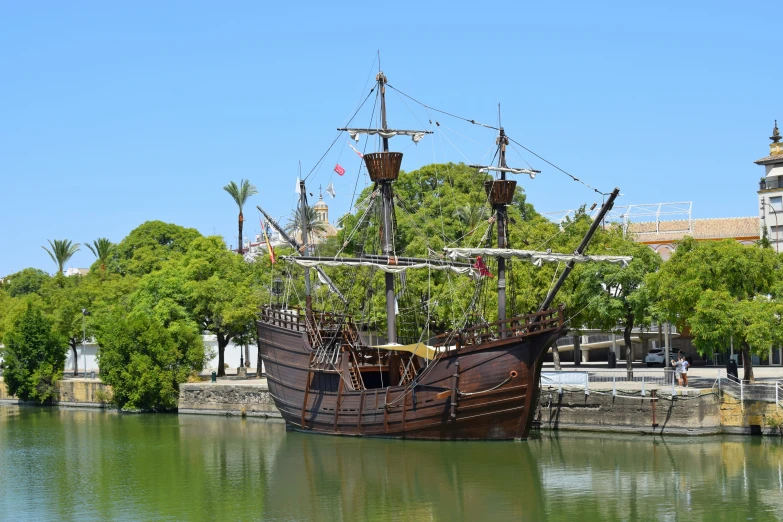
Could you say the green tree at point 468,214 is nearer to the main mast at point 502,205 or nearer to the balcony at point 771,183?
the balcony at point 771,183

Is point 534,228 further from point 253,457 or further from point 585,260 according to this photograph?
point 253,457

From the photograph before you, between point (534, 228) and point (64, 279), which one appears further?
point (64, 279)

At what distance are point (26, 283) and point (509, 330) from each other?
331ft

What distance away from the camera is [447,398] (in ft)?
125

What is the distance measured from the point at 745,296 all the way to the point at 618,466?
11.0 meters

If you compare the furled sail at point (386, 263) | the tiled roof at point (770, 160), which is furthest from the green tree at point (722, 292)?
the tiled roof at point (770, 160)

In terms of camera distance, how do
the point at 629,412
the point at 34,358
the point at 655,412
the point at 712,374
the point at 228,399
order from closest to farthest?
the point at 655,412, the point at 629,412, the point at 712,374, the point at 228,399, the point at 34,358

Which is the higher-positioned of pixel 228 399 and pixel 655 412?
pixel 655 412

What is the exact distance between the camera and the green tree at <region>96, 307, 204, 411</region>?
5622cm

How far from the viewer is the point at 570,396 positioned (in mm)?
40344

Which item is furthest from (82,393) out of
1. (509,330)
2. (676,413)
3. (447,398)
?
(676,413)

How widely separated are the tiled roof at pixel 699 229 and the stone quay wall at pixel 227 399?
31.9 meters

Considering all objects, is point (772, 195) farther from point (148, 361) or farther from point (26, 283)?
point (26, 283)

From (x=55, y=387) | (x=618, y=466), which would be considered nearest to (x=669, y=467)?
(x=618, y=466)
